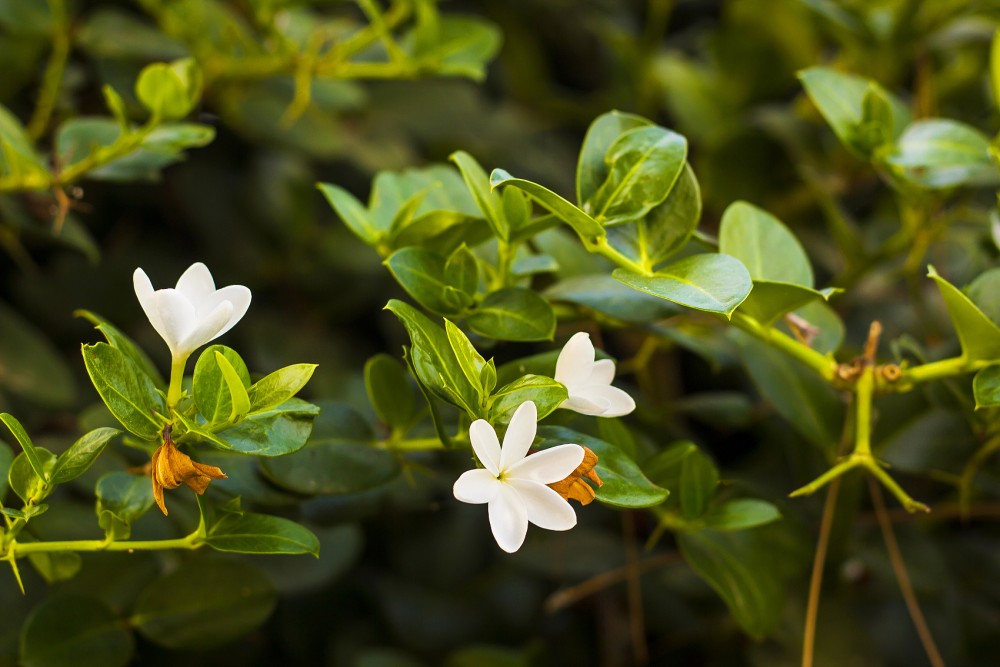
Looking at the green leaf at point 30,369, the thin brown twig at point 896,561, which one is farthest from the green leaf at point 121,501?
the thin brown twig at point 896,561

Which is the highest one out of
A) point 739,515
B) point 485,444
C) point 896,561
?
point 485,444

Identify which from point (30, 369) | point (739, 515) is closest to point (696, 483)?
point (739, 515)

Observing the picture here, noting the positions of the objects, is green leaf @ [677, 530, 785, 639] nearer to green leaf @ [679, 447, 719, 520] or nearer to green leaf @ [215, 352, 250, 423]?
green leaf @ [679, 447, 719, 520]

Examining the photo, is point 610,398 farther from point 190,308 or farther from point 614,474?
point 190,308

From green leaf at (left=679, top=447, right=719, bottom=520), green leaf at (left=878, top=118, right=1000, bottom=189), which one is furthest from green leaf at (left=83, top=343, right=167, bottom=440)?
green leaf at (left=878, top=118, right=1000, bottom=189)

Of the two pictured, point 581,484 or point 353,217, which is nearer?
point 581,484

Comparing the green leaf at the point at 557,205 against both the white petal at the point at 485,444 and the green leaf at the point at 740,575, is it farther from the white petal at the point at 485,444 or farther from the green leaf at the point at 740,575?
the green leaf at the point at 740,575
